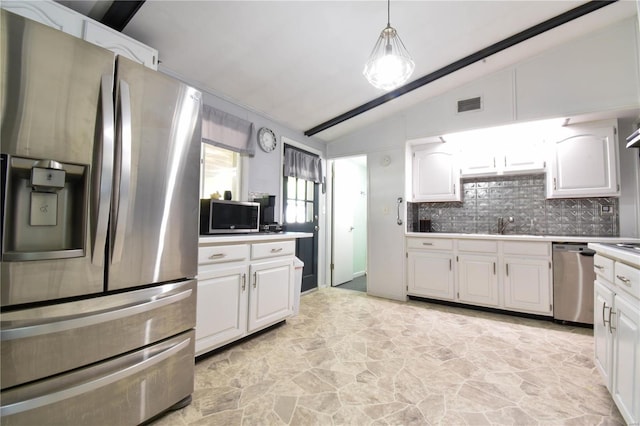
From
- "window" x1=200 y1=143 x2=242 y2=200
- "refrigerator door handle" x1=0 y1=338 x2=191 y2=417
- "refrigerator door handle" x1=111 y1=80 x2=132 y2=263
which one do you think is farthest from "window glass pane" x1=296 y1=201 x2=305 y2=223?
"refrigerator door handle" x1=111 y1=80 x2=132 y2=263

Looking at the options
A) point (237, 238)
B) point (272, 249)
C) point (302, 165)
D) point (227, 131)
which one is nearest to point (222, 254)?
point (237, 238)

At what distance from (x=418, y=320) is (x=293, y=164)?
2420mm

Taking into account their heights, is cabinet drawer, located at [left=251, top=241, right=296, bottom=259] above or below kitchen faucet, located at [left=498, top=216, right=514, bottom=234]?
below

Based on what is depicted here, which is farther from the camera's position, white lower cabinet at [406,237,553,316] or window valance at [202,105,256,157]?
white lower cabinet at [406,237,553,316]

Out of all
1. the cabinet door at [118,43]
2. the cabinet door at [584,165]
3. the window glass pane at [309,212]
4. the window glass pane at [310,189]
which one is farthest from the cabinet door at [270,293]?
the cabinet door at [584,165]

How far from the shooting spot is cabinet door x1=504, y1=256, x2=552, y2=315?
2.76 m

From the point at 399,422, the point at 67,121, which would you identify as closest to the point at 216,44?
the point at 67,121

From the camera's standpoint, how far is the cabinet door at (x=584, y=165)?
2.70 m

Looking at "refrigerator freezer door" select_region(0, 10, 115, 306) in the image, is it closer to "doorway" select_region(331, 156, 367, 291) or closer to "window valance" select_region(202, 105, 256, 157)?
"window valance" select_region(202, 105, 256, 157)

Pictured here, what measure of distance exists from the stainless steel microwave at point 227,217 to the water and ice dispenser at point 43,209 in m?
1.12

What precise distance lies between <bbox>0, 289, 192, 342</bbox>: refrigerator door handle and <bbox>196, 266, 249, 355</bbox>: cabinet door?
1.49 feet

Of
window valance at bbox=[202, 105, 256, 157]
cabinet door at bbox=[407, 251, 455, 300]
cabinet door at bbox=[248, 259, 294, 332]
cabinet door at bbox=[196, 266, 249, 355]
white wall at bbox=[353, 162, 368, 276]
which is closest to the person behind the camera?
cabinet door at bbox=[196, 266, 249, 355]

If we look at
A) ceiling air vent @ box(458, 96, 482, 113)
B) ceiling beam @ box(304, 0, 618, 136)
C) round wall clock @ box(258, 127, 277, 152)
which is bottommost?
round wall clock @ box(258, 127, 277, 152)

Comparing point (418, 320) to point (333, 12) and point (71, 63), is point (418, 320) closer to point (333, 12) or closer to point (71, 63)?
point (333, 12)
